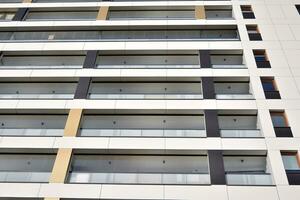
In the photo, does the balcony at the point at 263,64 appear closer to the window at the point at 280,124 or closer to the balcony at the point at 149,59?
the window at the point at 280,124

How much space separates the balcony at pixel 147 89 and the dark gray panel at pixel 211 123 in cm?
255

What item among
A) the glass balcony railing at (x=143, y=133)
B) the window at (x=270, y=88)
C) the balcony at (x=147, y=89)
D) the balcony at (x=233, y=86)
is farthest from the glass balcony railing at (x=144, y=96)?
the window at (x=270, y=88)

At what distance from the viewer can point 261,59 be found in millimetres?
21234

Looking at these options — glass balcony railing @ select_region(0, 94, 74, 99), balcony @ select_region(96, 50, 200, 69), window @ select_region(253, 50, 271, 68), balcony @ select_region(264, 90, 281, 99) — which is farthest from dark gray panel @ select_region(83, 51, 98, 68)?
balcony @ select_region(264, 90, 281, 99)

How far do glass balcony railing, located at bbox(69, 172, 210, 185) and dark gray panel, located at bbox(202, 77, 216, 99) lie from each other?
4.97 m

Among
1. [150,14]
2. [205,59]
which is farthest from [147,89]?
[150,14]

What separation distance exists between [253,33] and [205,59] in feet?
14.8

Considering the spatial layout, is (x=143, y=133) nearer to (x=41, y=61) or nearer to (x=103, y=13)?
(x=41, y=61)

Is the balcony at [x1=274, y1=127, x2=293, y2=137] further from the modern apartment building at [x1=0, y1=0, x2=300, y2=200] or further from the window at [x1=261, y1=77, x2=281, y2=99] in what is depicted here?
the window at [x1=261, y1=77, x2=281, y2=99]

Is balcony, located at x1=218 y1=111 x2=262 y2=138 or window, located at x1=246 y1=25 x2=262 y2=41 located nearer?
balcony, located at x1=218 y1=111 x2=262 y2=138

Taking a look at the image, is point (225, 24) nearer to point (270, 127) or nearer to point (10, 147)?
point (270, 127)

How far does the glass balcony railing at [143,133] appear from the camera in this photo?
17.6 m

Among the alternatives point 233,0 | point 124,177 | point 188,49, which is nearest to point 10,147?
point 124,177

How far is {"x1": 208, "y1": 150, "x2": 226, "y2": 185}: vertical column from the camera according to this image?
49.4 ft
